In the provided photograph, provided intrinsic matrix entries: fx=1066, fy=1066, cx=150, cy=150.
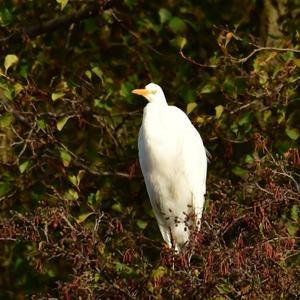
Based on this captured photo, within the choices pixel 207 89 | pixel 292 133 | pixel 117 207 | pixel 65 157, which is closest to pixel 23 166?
pixel 65 157

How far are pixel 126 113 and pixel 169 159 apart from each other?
0.58 m

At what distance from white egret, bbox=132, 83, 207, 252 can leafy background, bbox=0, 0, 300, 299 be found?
0.11 meters

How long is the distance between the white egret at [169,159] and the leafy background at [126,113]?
11cm

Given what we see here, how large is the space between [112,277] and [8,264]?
2527 millimetres

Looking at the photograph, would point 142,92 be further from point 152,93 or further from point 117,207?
point 117,207

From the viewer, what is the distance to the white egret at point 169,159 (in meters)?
4.84

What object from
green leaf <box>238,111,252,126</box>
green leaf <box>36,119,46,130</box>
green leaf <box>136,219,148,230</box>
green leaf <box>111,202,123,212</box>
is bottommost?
green leaf <box>136,219,148,230</box>

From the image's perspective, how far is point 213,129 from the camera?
5.16m

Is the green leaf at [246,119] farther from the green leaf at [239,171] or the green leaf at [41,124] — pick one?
the green leaf at [41,124]

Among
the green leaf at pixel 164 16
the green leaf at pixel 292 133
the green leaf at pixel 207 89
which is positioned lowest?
the green leaf at pixel 292 133

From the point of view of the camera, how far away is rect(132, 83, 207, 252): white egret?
190 inches

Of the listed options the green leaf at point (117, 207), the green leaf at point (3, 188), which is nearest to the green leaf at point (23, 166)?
the green leaf at point (3, 188)

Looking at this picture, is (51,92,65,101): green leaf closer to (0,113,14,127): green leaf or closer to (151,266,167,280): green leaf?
(0,113,14,127): green leaf

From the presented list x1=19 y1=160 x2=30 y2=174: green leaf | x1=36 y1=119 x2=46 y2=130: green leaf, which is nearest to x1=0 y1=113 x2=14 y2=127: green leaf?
x1=36 y1=119 x2=46 y2=130: green leaf
